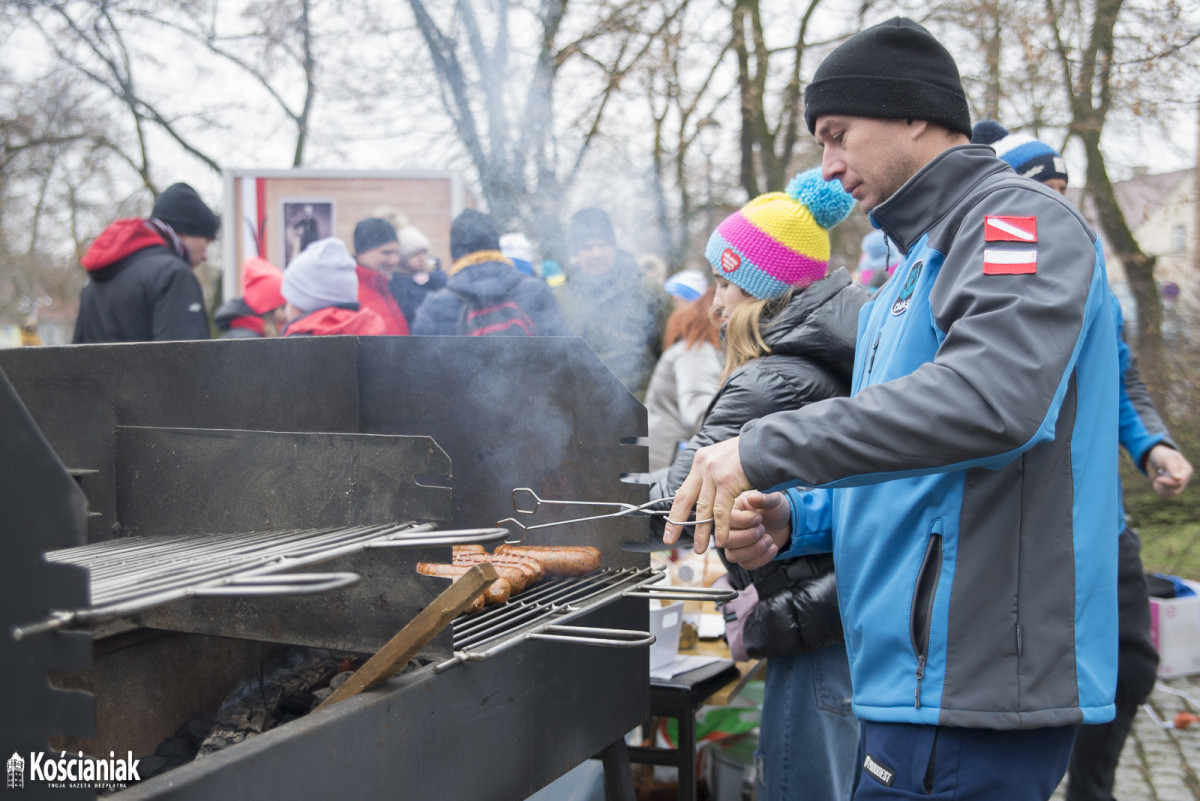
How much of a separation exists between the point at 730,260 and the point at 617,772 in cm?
154

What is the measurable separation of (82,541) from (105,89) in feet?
44.0

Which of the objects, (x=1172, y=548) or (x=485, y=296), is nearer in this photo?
(x=485, y=296)

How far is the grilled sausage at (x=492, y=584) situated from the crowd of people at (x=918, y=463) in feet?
1.76

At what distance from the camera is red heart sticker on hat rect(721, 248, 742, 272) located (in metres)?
2.68

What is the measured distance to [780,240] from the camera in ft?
8.66

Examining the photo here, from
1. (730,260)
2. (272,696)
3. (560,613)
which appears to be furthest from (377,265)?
(560,613)

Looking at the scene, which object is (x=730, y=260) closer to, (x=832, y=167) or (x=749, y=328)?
(x=749, y=328)

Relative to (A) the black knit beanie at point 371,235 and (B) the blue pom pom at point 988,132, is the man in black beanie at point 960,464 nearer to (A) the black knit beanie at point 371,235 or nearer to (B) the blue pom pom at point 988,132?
(B) the blue pom pom at point 988,132

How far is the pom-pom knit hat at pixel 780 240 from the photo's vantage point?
8.70 feet

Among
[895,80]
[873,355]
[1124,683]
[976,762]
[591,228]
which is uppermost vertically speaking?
[591,228]

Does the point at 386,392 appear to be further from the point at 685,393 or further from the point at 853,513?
the point at 685,393

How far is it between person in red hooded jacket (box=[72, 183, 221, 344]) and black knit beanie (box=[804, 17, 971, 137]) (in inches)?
141

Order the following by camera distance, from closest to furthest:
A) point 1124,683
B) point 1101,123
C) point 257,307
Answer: point 1124,683, point 257,307, point 1101,123

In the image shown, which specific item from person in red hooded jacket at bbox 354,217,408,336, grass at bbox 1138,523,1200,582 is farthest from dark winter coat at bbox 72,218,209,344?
grass at bbox 1138,523,1200,582
